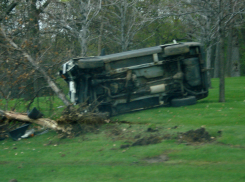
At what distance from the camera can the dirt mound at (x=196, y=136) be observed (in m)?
6.97

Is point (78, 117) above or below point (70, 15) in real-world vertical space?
below

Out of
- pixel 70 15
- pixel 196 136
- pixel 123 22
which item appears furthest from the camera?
pixel 123 22

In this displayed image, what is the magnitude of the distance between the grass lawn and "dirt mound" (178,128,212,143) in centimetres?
18

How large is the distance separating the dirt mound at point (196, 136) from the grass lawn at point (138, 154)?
0.18 meters

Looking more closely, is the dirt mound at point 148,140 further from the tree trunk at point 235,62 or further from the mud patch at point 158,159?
the tree trunk at point 235,62

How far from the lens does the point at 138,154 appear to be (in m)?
6.56

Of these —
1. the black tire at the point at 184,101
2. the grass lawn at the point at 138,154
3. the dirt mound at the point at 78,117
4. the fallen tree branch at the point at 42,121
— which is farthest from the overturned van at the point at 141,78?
the fallen tree branch at the point at 42,121

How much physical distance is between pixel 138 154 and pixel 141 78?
4.48 m

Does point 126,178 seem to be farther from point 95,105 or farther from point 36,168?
point 95,105

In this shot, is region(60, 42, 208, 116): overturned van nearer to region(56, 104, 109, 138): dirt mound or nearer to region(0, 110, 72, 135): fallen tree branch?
region(56, 104, 109, 138): dirt mound

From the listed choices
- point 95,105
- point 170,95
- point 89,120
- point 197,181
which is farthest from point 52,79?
point 197,181

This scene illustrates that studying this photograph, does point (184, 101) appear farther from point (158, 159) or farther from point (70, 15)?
point (70, 15)

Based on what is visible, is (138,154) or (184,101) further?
(184,101)

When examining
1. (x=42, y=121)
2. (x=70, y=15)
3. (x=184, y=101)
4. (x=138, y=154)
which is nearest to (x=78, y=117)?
(x=42, y=121)
